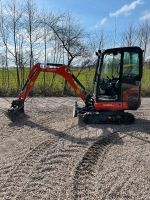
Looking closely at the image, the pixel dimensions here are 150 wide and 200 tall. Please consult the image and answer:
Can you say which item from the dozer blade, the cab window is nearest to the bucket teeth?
the dozer blade

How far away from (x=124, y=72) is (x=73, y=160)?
3.93 meters

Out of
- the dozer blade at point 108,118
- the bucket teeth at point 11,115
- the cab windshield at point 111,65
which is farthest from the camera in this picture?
the bucket teeth at point 11,115

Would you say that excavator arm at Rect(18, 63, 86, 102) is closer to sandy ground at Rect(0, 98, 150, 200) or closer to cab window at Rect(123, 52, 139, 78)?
sandy ground at Rect(0, 98, 150, 200)

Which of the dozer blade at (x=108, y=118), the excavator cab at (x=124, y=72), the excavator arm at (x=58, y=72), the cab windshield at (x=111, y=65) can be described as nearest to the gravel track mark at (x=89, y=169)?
the dozer blade at (x=108, y=118)

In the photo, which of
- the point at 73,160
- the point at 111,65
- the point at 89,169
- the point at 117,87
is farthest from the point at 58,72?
the point at 89,169

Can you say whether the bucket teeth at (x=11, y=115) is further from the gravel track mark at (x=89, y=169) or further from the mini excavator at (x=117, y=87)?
the gravel track mark at (x=89, y=169)

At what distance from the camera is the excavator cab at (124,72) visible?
28.6ft

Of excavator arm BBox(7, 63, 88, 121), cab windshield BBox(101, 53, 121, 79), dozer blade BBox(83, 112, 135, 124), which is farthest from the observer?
excavator arm BBox(7, 63, 88, 121)

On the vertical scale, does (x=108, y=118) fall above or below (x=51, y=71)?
below

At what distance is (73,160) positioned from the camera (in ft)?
18.5

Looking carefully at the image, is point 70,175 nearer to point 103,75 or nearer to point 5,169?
point 5,169

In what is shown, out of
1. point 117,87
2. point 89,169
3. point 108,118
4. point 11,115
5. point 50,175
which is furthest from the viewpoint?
point 11,115

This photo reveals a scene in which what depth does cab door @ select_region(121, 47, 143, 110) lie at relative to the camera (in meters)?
8.70

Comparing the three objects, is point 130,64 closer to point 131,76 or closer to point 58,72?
point 131,76
